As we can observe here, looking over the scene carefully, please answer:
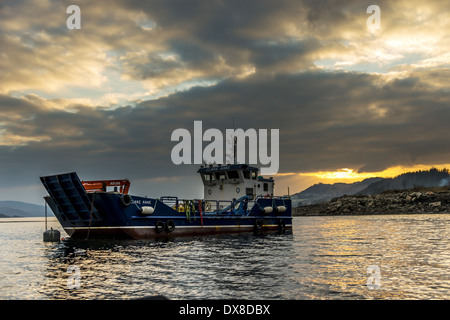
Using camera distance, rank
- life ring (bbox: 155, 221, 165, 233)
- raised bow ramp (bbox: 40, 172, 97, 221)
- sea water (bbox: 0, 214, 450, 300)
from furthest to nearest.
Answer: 1. life ring (bbox: 155, 221, 165, 233)
2. raised bow ramp (bbox: 40, 172, 97, 221)
3. sea water (bbox: 0, 214, 450, 300)

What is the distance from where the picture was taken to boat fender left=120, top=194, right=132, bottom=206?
2383cm

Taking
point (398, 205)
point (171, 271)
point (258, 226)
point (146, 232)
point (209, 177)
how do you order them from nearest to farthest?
point (171, 271) → point (146, 232) → point (258, 226) → point (209, 177) → point (398, 205)

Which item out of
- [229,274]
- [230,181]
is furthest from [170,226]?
[229,274]

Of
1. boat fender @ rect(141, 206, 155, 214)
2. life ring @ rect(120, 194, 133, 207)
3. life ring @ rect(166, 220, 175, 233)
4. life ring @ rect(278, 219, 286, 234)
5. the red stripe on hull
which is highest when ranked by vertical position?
life ring @ rect(120, 194, 133, 207)

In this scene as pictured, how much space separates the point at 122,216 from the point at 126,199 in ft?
Result: 4.09

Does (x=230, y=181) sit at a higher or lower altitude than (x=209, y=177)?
lower

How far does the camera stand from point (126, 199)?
24.0 m

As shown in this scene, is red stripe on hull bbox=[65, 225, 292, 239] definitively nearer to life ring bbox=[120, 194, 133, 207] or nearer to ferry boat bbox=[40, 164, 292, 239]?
ferry boat bbox=[40, 164, 292, 239]

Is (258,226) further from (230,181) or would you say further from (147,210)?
(147,210)

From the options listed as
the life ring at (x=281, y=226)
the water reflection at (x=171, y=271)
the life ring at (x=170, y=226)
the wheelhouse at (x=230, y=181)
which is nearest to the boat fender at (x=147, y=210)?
the life ring at (x=170, y=226)

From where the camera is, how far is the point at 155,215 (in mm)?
26031

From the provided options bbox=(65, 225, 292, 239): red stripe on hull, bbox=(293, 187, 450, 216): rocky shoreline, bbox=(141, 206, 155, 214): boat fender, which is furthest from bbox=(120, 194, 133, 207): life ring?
bbox=(293, 187, 450, 216): rocky shoreline

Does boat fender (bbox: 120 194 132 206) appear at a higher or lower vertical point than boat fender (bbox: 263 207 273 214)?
higher
